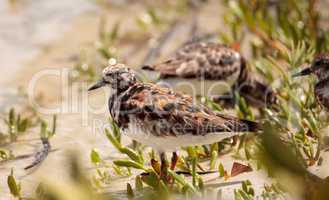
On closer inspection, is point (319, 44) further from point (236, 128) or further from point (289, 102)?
point (236, 128)

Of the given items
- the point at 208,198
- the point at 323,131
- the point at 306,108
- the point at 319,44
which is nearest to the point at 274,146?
the point at 208,198

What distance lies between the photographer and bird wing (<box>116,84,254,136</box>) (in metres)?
4.29

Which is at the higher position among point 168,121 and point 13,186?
point 168,121

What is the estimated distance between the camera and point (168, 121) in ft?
14.3

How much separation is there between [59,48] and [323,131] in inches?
164

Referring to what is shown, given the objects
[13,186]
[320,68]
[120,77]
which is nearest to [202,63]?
[320,68]

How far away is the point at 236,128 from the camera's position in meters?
4.26

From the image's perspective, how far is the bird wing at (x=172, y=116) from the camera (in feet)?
14.1

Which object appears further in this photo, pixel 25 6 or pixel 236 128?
pixel 25 6

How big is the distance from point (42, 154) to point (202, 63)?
1.79 metres

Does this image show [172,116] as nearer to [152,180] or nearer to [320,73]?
[152,180]

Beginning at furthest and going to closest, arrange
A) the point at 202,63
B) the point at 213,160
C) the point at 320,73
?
1. the point at 202,63
2. the point at 320,73
3. the point at 213,160

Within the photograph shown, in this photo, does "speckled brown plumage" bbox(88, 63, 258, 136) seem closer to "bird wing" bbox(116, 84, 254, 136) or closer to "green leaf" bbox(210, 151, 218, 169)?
"bird wing" bbox(116, 84, 254, 136)

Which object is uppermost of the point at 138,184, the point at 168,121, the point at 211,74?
the point at 211,74
